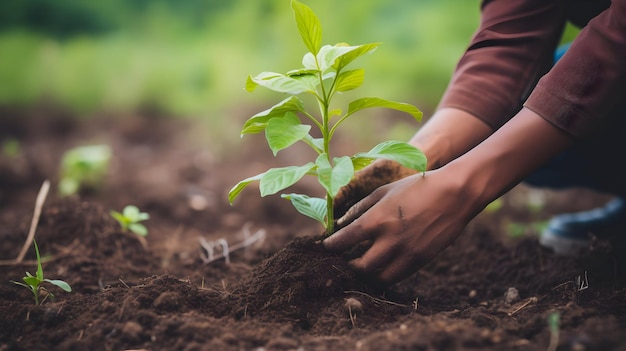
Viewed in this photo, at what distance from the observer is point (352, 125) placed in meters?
4.22

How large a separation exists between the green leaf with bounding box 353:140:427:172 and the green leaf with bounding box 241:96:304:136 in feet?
0.69

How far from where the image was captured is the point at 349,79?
136cm

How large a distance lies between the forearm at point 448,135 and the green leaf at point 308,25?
49 cm

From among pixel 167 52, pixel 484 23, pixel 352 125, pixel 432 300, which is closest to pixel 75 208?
pixel 432 300

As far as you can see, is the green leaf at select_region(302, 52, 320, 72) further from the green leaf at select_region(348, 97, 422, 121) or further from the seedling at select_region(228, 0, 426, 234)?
the green leaf at select_region(348, 97, 422, 121)

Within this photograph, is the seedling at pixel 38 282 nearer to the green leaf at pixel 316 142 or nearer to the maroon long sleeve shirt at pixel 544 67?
the green leaf at pixel 316 142

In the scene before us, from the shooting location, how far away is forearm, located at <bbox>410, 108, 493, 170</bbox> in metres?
1.59

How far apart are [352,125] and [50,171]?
226 cm

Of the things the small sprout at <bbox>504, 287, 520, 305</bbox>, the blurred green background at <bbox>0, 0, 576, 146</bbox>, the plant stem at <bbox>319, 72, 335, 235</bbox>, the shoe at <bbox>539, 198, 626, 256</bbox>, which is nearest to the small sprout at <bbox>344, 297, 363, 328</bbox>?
the plant stem at <bbox>319, 72, 335, 235</bbox>

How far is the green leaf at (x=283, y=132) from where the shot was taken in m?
1.21

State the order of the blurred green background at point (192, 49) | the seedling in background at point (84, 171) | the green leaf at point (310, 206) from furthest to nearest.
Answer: the blurred green background at point (192, 49)
the seedling in background at point (84, 171)
the green leaf at point (310, 206)

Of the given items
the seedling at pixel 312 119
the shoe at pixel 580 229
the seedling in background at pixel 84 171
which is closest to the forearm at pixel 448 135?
the seedling at pixel 312 119

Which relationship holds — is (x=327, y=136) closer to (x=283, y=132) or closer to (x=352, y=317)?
(x=283, y=132)

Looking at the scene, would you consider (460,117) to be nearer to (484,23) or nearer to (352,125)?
(484,23)
